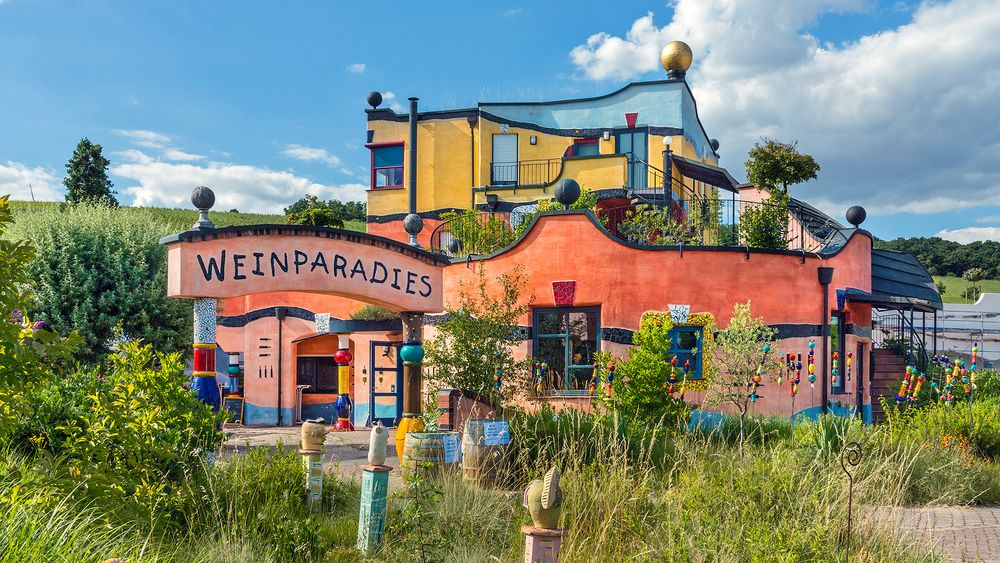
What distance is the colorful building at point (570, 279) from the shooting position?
33.8ft

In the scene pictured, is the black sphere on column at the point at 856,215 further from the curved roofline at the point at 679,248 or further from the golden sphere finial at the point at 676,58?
the golden sphere finial at the point at 676,58

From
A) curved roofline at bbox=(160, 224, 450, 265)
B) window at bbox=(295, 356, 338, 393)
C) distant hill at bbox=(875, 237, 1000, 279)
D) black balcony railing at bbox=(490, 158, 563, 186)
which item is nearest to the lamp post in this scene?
curved roofline at bbox=(160, 224, 450, 265)

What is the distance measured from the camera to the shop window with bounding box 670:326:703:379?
45.2ft

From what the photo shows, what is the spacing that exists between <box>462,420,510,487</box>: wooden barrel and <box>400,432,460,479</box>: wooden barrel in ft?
0.42

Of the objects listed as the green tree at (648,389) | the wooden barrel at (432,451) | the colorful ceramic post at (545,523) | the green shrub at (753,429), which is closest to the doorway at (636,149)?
the green shrub at (753,429)

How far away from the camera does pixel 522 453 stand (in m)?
8.82

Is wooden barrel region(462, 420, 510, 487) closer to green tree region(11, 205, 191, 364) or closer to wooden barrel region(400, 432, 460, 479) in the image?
wooden barrel region(400, 432, 460, 479)

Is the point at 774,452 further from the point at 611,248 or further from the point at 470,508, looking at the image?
the point at 611,248

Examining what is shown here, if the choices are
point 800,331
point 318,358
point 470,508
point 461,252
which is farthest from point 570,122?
point 470,508

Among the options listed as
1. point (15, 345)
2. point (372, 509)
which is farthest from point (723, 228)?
point (15, 345)

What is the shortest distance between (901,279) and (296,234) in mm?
13799

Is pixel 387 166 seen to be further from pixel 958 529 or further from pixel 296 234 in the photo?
pixel 958 529

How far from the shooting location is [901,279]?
1792cm

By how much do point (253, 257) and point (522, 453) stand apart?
12.6 ft
